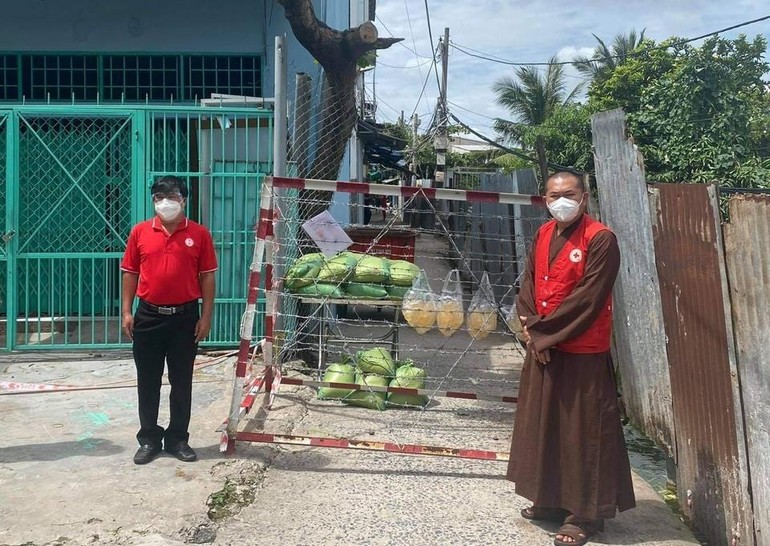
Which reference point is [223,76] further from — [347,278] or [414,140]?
[414,140]

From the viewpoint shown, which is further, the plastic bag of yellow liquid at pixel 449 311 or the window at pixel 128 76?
the window at pixel 128 76

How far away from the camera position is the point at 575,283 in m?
3.61

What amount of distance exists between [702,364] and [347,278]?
2643mm

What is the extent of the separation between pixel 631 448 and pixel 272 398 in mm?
2797

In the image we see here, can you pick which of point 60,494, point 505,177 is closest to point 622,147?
point 60,494

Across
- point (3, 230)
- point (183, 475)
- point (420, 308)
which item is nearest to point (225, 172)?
point (3, 230)

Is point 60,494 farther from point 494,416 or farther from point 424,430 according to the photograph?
point 494,416

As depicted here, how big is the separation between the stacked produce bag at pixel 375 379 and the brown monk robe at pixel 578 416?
197cm

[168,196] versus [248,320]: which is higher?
[168,196]

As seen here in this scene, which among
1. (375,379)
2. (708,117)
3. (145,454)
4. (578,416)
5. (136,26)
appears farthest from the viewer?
(708,117)

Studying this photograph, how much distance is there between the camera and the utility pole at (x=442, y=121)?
2333cm

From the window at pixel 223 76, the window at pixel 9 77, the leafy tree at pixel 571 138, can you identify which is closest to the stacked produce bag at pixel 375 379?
the window at pixel 223 76

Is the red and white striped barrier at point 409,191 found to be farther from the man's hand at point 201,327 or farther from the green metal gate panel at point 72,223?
the green metal gate panel at point 72,223

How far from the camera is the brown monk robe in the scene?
3.53 meters
